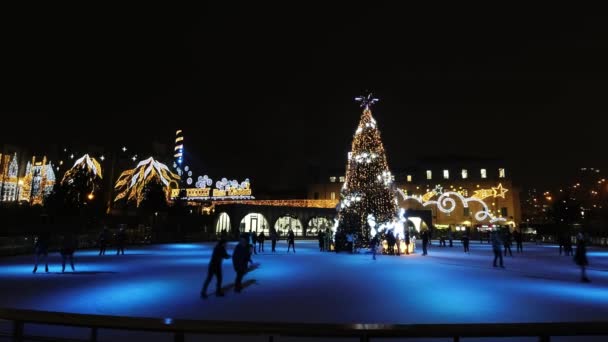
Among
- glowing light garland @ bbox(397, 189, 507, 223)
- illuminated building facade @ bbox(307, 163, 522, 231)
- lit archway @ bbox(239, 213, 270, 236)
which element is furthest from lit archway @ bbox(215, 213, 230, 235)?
glowing light garland @ bbox(397, 189, 507, 223)

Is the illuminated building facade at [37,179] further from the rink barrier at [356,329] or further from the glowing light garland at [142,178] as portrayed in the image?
the rink barrier at [356,329]

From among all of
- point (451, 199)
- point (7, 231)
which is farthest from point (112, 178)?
point (451, 199)

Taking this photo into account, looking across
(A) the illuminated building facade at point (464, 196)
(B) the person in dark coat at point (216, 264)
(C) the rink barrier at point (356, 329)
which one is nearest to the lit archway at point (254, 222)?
(A) the illuminated building facade at point (464, 196)

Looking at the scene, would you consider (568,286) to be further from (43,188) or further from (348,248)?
(43,188)

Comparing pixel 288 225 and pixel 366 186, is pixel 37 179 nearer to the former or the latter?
pixel 288 225

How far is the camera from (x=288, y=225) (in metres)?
56.2

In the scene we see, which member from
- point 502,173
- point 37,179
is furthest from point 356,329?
point 37,179

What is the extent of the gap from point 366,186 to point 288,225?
3196cm

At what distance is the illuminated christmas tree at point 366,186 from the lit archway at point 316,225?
30399 mm

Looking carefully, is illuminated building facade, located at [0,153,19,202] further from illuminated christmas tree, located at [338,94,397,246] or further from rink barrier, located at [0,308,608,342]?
rink barrier, located at [0,308,608,342]

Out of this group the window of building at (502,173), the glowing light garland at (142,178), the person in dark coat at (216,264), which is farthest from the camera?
the window of building at (502,173)

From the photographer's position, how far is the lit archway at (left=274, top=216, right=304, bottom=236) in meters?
55.5

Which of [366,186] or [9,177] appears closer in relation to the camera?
[366,186]

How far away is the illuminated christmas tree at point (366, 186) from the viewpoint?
25.3m
